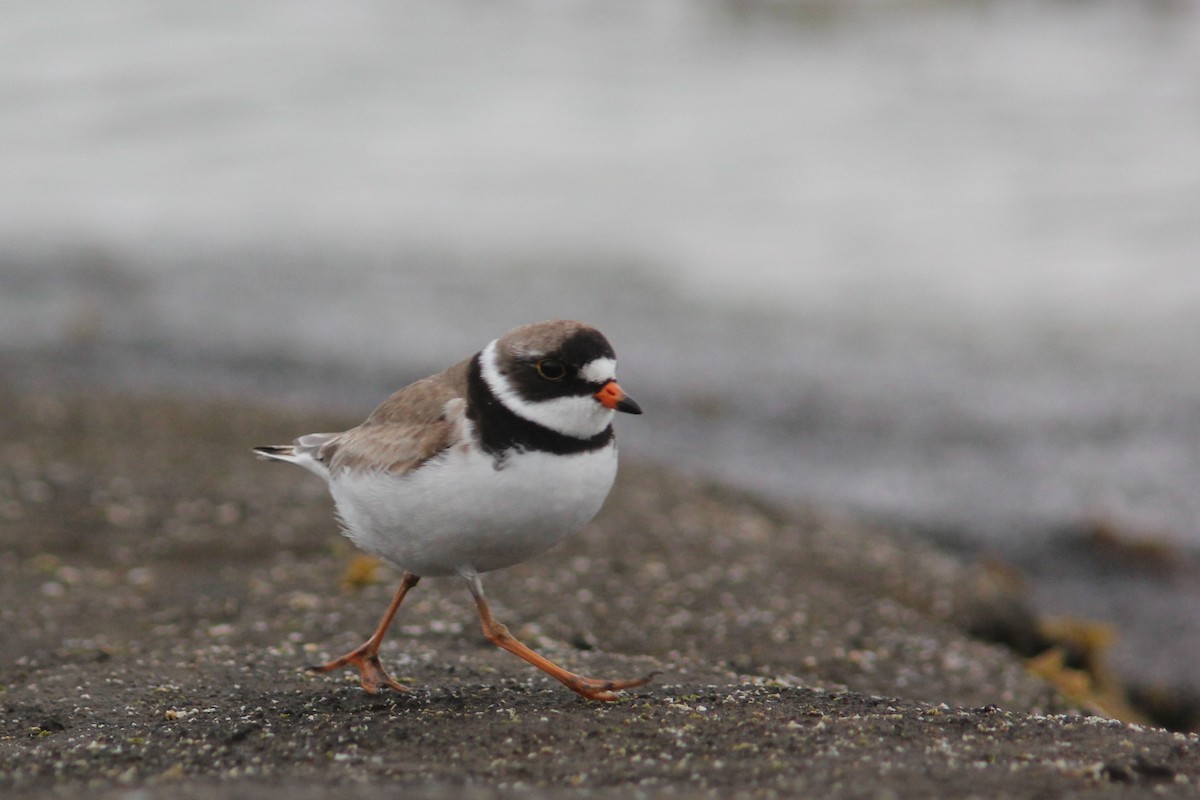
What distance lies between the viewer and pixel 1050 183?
1783 centimetres

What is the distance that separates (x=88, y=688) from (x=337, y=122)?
16908 millimetres

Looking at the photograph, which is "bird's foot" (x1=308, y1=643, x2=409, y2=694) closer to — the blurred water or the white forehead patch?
A: the white forehead patch

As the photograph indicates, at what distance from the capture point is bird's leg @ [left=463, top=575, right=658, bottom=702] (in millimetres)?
4535

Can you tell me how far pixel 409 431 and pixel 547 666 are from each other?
96cm

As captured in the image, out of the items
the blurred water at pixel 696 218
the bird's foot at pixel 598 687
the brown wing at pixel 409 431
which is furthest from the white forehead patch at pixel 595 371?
the blurred water at pixel 696 218

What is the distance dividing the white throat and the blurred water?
17.9 feet

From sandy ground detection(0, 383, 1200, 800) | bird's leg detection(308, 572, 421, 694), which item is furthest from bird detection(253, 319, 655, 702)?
sandy ground detection(0, 383, 1200, 800)

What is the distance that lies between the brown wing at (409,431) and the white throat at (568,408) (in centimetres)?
18

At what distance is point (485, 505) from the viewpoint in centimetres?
425

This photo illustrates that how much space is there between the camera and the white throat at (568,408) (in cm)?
433

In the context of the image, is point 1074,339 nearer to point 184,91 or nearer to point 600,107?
point 600,107

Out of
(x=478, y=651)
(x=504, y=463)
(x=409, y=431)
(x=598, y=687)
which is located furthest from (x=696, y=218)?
(x=504, y=463)

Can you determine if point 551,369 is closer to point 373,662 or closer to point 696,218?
point 373,662

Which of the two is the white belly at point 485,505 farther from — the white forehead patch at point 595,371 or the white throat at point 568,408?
the white forehead patch at point 595,371
